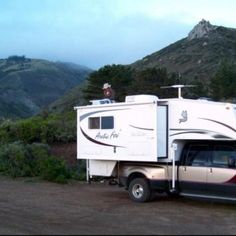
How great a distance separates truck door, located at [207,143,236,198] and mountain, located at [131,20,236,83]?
5476 cm

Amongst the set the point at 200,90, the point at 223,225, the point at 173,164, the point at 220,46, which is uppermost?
the point at 220,46

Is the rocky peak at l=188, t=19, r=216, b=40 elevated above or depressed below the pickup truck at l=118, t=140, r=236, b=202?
above

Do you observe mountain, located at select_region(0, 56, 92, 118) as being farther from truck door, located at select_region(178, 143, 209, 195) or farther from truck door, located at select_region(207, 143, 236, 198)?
truck door, located at select_region(207, 143, 236, 198)

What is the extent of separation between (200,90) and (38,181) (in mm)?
22897

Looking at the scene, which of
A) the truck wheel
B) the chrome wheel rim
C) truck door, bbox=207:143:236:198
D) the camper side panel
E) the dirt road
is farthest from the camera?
the chrome wheel rim

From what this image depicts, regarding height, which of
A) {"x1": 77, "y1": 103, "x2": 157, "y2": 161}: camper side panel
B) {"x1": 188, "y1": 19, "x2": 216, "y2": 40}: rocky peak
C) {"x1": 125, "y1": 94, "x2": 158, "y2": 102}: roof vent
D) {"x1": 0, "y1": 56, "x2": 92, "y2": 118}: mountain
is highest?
{"x1": 188, "y1": 19, "x2": 216, "y2": 40}: rocky peak

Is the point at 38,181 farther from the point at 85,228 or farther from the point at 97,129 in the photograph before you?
the point at 85,228

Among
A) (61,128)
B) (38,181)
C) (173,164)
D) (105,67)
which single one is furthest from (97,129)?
(105,67)

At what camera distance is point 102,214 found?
14.1 meters

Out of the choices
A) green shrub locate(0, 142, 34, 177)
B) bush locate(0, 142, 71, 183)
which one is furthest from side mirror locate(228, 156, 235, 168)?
green shrub locate(0, 142, 34, 177)

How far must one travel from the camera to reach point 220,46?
90750 mm

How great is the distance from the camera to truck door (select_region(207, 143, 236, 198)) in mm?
14414

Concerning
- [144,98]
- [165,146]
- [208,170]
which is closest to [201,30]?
[144,98]

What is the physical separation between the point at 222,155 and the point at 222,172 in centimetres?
48
